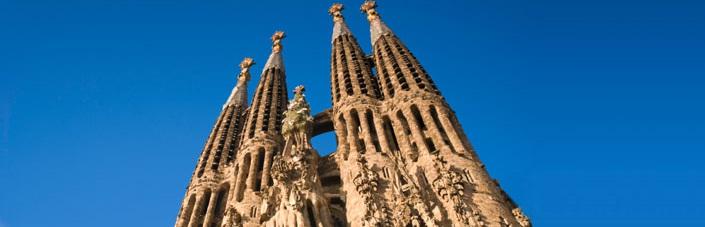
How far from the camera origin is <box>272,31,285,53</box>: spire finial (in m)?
47.8

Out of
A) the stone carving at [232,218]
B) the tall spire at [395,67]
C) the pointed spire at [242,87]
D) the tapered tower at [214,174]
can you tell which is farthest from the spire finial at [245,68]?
the stone carving at [232,218]

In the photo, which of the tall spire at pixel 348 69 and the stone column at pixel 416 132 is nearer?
the stone column at pixel 416 132

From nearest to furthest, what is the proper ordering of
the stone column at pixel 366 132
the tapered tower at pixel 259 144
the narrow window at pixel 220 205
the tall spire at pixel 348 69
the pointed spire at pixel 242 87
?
the stone column at pixel 366 132
the tapered tower at pixel 259 144
the narrow window at pixel 220 205
the tall spire at pixel 348 69
the pointed spire at pixel 242 87

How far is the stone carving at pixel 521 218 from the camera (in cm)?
1983

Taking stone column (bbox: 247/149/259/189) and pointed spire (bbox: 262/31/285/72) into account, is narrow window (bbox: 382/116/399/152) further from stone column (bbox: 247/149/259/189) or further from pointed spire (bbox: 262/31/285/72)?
pointed spire (bbox: 262/31/285/72)

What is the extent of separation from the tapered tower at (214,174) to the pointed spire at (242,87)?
66cm

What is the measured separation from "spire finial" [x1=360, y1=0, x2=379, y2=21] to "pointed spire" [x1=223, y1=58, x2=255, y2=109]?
10.3 m

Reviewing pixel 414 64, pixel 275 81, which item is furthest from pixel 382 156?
pixel 275 81

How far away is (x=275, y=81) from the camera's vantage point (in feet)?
132

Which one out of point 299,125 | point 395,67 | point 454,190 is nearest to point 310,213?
point 454,190

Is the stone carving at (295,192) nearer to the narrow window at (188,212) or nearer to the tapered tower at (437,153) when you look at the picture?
the tapered tower at (437,153)

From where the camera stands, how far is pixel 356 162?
79.2 feet

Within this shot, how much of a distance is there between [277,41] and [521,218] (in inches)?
1290

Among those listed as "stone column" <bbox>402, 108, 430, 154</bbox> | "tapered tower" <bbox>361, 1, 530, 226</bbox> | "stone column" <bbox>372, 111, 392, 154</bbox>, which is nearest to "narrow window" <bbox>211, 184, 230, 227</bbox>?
"stone column" <bbox>372, 111, 392, 154</bbox>
